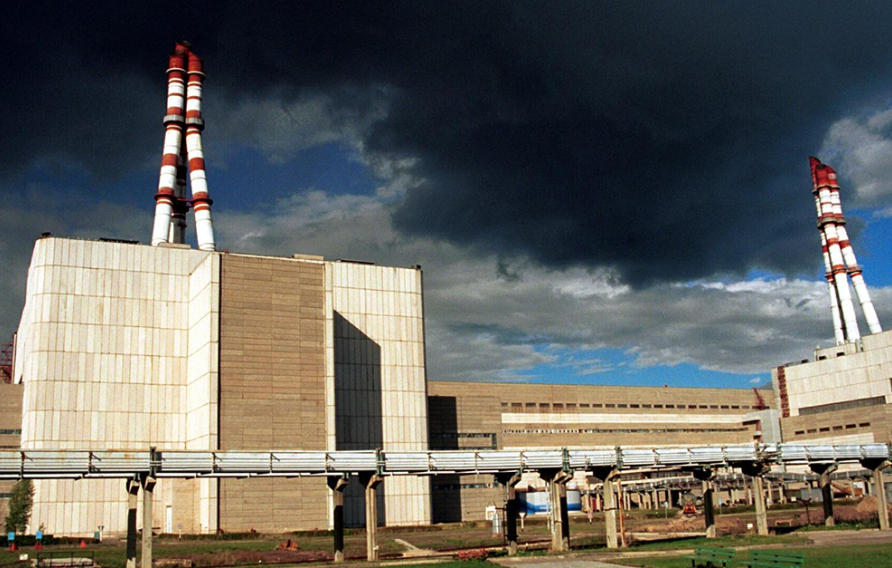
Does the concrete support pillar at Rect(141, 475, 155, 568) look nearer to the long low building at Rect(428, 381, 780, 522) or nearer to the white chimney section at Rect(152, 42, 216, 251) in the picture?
the white chimney section at Rect(152, 42, 216, 251)

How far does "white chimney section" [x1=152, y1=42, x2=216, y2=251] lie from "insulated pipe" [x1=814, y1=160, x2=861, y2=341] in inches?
3983

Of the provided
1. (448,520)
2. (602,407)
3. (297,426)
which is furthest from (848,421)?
(297,426)

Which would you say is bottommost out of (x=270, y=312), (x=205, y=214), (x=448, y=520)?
(x=448, y=520)

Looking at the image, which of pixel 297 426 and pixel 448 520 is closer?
pixel 297 426

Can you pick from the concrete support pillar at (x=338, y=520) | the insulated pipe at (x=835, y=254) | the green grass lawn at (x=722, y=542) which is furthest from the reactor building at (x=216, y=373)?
the insulated pipe at (x=835, y=254)

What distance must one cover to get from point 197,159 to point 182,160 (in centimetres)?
622

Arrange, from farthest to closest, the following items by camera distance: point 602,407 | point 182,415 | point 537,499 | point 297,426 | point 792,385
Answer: point 792,385
point 602,407
point 537,499
point 182,415
point 297,426

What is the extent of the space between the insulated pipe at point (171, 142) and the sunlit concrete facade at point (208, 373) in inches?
525

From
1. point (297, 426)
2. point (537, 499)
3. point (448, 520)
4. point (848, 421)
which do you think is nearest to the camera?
point (297, 426)

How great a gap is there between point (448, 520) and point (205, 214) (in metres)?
43.7

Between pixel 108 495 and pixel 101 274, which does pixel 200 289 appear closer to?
pixel 101 274

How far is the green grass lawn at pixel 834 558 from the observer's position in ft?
101

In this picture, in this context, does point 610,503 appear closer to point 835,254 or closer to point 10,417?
point 10,417

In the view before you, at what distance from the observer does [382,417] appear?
83.2 meters
